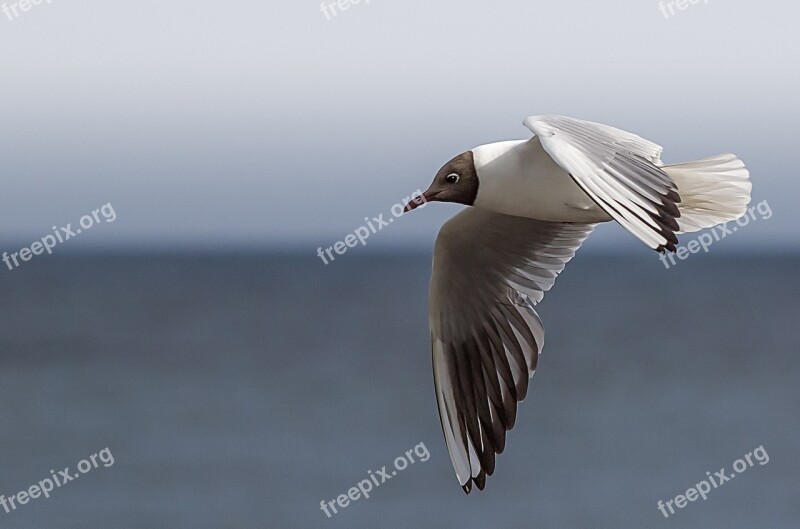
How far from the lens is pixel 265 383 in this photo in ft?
77.3

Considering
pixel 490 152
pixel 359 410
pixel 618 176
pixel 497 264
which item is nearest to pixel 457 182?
pixel 490 152

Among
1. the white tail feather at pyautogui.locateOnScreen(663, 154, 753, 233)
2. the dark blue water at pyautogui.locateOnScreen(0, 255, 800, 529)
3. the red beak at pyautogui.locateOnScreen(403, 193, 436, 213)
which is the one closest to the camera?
the red beak at pyautogui.locateOnScreen(403, 193, 436, 213)

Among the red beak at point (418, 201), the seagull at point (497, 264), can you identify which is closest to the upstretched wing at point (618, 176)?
the seagull at point (497, 264)

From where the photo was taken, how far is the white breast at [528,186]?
4039 mm

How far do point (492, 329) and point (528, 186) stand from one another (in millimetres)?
778

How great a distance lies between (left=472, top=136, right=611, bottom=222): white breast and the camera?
13.3 feet

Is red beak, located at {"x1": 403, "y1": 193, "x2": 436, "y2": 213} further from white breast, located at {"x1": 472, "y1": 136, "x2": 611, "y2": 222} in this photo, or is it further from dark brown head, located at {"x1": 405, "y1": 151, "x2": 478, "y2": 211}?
white breast, located at {"x1": 472, "y1": 136, "x2": 611, "y2": 222}

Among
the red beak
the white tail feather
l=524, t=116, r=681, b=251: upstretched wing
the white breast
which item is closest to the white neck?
the white breast

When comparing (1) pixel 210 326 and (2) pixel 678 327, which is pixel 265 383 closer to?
(1) pixel 210 326

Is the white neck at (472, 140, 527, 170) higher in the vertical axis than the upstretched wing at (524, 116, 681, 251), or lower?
higher

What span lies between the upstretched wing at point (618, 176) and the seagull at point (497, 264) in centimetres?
31

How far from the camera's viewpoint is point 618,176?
11.6 ft

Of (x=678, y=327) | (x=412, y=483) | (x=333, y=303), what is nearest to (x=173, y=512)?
(x=412, y=483)

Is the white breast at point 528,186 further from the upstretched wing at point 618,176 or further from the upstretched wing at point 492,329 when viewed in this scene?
the upstretched wing at point 492,329
